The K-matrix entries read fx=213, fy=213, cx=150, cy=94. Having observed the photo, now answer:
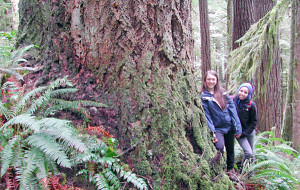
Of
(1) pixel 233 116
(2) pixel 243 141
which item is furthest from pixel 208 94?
(2) pixel 243 141

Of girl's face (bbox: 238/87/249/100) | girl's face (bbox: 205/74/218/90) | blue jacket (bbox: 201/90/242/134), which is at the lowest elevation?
blue jacket (bbox: 201/90/242/134)

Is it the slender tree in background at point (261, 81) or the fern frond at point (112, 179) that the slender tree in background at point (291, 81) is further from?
the fern frond at point (112, 179)

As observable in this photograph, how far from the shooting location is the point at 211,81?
3689 millimetres

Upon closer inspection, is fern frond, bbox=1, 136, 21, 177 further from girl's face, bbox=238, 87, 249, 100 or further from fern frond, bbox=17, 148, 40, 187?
girl's face, bbox=238, 87, 249, 100

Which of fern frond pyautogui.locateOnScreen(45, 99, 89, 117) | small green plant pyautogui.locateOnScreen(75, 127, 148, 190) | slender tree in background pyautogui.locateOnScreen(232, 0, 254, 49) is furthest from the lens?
slender tree in background pyautogui.locateOnScreen(232, 0, 254, 49)

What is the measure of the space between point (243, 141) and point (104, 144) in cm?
297

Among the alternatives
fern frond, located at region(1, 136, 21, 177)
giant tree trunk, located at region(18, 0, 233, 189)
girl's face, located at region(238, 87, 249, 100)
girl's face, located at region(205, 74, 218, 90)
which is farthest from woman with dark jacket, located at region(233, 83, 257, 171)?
fern frond, located at region(1, 136, 21, 177)

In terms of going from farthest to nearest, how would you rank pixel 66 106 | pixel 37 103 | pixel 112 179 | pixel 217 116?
pixel 217 116, pixel 66 106, pixel 37 103, pixel 112 179

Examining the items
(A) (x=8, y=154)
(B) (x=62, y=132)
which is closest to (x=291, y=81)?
(B) (x=62, y=132)

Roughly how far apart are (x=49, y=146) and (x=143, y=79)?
1.17m

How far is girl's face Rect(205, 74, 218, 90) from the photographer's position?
369 cm

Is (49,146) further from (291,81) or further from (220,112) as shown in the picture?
(291,81)

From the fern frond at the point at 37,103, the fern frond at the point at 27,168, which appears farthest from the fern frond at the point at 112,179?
the fern frond at the point at 37,103

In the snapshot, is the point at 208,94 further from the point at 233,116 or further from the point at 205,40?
the point at 205,40
